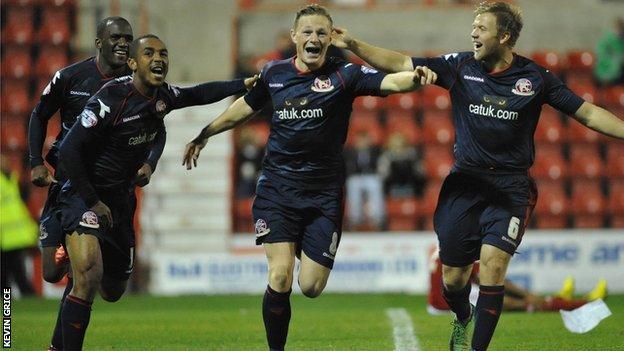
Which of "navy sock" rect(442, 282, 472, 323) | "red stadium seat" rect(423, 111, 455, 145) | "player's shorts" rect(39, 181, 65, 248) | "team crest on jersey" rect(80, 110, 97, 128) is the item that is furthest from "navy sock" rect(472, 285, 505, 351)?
"red stadium seat" rect(423, 111, 455, 145)

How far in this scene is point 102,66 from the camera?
8086 millimetres

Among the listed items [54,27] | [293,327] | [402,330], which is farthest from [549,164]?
[402,330]

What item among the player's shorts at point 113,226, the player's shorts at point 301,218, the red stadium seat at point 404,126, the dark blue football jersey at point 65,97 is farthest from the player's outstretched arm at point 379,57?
the red stadium seat at point 404,126

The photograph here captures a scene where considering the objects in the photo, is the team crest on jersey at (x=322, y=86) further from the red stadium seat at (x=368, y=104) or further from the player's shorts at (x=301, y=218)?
the red stadium seat at (x=368, y=104)

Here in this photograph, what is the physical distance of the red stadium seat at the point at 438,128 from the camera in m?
18.2

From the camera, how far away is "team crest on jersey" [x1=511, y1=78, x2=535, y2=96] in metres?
7.61

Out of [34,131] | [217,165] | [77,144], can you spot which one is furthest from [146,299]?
[77,144]

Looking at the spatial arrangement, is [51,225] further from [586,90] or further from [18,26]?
[586,90]

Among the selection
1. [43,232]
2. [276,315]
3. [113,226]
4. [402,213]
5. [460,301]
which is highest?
[113,226]

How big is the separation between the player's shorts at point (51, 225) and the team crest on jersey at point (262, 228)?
135 cm

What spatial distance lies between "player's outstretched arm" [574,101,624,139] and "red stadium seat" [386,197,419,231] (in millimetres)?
9625

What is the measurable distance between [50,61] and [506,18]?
12247mm

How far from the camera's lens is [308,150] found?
7.48m

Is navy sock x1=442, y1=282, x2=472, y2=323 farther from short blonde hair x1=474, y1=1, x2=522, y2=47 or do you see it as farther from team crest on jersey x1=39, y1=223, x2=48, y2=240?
team crest on jersey x1=39, y1=223, x2=48, y2=240
